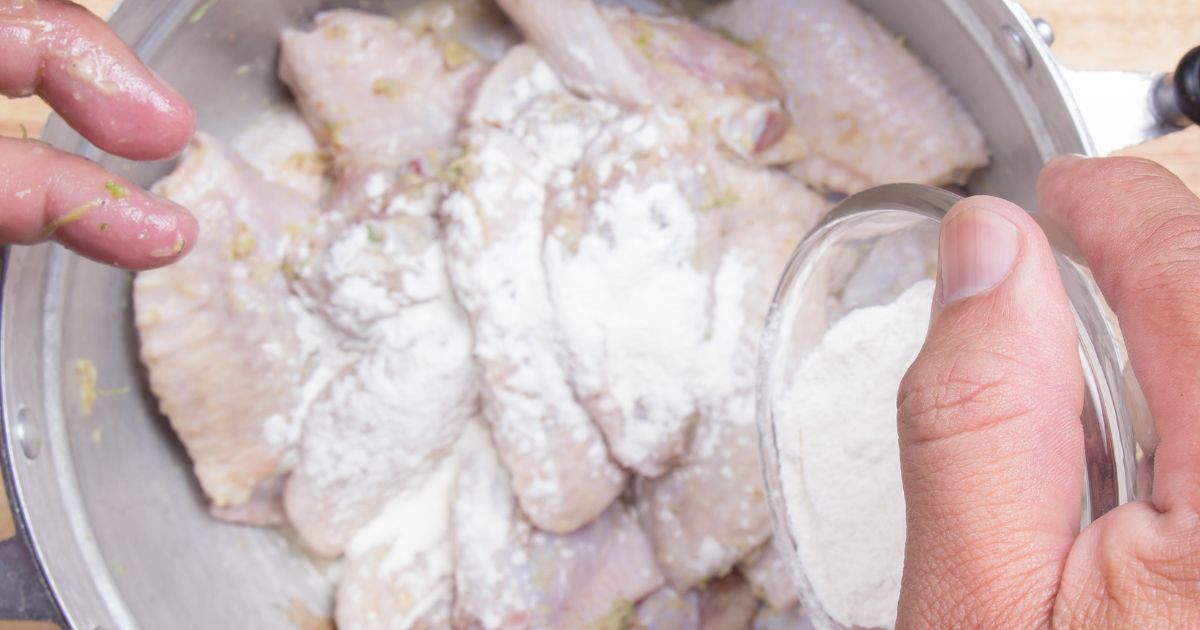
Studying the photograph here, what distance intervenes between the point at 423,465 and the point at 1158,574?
0.80 m

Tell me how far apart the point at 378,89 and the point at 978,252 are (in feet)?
2.56

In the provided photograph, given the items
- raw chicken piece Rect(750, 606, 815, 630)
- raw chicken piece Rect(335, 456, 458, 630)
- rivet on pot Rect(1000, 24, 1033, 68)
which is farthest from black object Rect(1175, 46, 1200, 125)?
raw chicken piece Rect(335, 456, 458, 630)

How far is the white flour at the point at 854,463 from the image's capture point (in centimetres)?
78

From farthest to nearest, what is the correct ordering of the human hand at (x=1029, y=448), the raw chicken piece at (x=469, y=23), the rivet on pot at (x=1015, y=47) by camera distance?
1. the raw chicken piece at (x=469, y=23)
2. the rivet on pot at (x=1015, y=47)
3. the human hand at (x=1029, y=448)

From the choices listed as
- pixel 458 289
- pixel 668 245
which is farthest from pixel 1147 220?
pixel 458 289

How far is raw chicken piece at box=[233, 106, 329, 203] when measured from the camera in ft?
3.74

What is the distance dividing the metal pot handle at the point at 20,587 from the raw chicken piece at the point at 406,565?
357 millimetres

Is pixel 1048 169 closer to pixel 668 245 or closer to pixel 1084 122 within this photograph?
pixel 1084 122

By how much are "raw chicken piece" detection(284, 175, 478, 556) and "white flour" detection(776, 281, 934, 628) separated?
405mm

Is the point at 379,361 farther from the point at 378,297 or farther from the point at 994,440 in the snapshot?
the point at 994,440

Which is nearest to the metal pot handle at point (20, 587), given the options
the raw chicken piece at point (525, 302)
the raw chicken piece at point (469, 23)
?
the raw chicken piece at point (525, 302)

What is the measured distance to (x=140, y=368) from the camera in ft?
3.44

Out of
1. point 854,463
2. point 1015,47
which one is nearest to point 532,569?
point 854,463

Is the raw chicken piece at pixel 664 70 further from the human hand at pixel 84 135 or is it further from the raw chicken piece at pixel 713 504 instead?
the human hand at pixel 84 135
